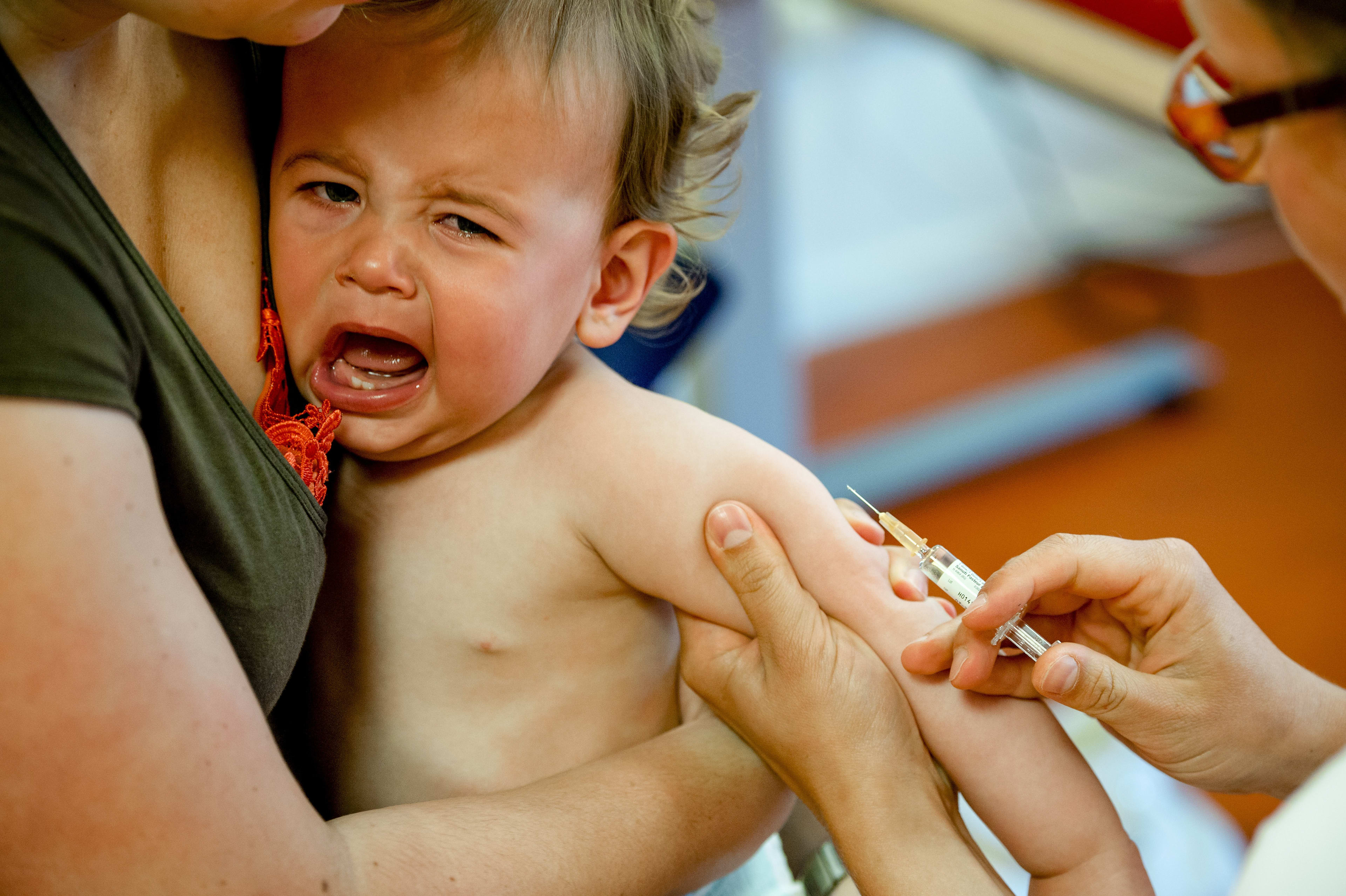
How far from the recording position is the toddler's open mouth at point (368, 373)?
33.1 inches

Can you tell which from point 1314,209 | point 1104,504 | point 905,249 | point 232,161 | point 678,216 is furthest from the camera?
point 905,249

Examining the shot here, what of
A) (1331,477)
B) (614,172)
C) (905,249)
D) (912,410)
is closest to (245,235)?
(614,172)

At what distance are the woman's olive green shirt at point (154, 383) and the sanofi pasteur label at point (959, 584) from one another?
0.46 meters

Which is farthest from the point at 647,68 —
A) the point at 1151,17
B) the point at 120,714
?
the point at 1151,17

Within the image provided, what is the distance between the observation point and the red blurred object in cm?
184

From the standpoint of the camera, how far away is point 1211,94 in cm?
69

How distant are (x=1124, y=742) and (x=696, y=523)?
0.38m

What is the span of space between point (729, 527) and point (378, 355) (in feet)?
1.02

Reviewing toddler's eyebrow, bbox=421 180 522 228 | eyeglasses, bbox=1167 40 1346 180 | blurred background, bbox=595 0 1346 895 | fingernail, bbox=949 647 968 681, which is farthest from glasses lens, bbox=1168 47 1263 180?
blurred background, bbox=595 0 1346 895

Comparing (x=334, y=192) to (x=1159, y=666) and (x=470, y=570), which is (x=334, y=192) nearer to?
(x=470, y=570)

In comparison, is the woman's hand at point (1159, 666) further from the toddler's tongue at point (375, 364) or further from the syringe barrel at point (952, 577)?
the toddler's tongue at point (375, 364)

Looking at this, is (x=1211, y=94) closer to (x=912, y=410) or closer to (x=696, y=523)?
(x=696, y=523)

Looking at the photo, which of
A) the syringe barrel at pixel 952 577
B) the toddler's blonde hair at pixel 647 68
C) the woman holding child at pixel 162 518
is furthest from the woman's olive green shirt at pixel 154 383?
the syringe barrel at pixel 952 577

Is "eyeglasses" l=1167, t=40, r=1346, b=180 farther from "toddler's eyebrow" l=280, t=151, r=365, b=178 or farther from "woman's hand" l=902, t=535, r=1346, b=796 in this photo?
"toddler's eyebrow" l=280, t=151, r=365, b=178
